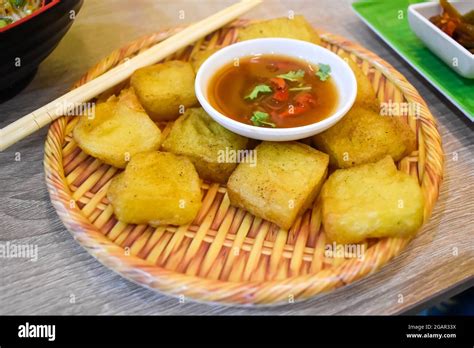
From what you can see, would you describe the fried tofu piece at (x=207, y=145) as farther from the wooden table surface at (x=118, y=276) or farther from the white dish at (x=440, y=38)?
the white dish at (x=440, y=38)

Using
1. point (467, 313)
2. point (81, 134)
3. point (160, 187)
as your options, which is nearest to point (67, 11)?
point (81, 134)

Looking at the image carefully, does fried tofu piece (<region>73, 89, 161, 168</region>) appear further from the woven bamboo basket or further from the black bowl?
the black bowl

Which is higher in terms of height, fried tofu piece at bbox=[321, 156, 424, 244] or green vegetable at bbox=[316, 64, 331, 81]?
green vegetable at bbox=[316, 64, 331, 81]

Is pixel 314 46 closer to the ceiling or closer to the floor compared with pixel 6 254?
closer to the ceiling

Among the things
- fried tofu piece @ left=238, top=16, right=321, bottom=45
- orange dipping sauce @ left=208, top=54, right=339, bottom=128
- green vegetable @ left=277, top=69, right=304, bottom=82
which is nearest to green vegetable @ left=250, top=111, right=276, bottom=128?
orange dipping sauce @ left=208, top=54, right=339, bottom=128

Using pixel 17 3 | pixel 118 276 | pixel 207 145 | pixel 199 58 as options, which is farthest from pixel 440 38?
pixel 17 3

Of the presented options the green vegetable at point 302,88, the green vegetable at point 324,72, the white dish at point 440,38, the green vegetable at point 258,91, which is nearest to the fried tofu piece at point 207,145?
the green vegetable at point 258,91

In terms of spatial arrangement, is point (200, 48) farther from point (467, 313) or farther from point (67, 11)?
point (467, 313)
